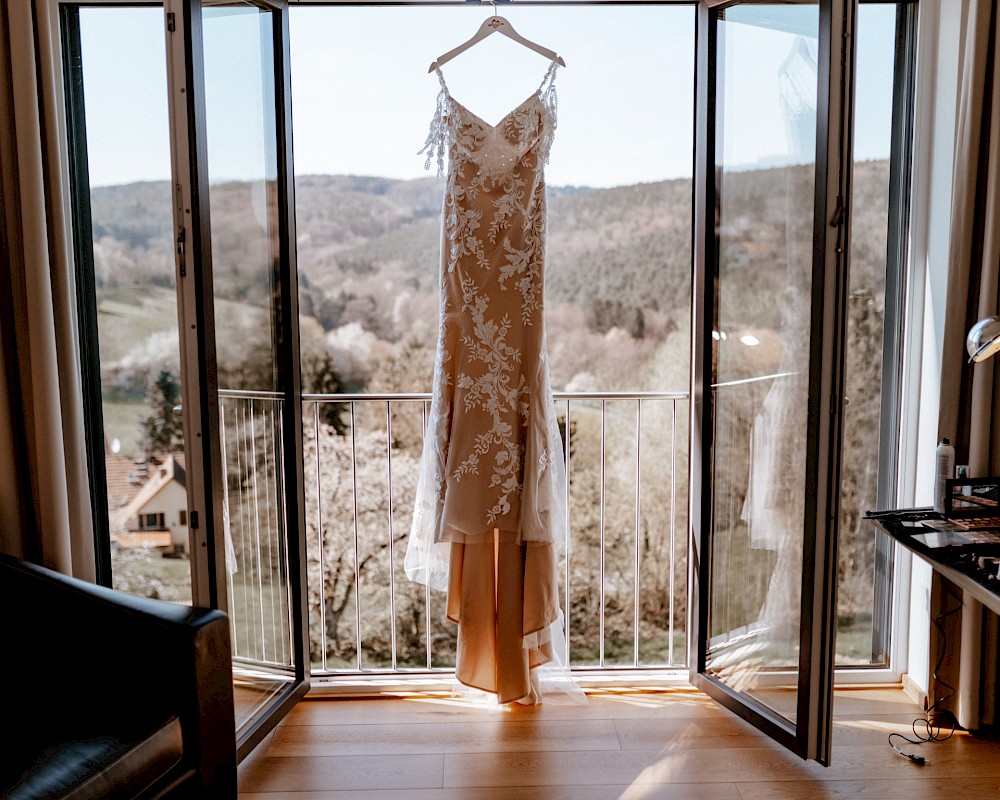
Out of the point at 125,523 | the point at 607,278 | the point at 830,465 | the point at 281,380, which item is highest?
the point at 607,278

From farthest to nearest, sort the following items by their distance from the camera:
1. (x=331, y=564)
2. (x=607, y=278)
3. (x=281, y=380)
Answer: (x=607, y=278) → (x=331, y=564) → (x=281, y=380)

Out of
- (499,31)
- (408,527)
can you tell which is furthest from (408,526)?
(499,31)

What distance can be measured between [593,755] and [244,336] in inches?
63.4

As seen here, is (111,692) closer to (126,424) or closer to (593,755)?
(126,424)

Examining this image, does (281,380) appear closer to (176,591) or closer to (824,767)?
(176,591)

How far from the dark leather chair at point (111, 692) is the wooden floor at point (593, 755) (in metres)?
0.53

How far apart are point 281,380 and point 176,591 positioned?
0.76 meters

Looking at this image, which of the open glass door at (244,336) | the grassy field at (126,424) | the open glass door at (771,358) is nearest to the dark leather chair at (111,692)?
the open glass door at (244,336)

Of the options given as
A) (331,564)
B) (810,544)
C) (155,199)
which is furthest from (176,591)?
(331,564)

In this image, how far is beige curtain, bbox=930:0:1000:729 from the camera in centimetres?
231

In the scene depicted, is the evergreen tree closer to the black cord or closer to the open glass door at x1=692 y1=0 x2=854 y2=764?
the open glass door at x1=692 y1=0 x2=854 y2=764

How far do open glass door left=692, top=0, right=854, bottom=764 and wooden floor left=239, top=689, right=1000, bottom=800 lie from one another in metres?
0.12

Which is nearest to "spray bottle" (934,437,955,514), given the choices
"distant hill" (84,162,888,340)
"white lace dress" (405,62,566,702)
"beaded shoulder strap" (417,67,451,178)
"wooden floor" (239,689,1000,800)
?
Answer: "wooden floor" (239,689,1000,800)

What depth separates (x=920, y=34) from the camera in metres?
2.56
